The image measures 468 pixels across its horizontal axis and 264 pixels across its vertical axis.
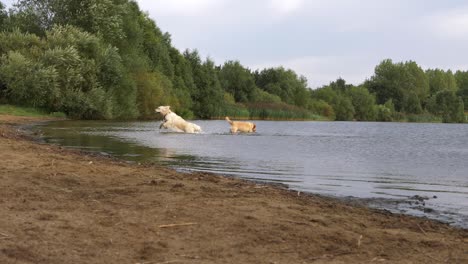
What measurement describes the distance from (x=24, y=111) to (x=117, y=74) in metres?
9.90

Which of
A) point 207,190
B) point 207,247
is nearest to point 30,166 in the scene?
point 207,190

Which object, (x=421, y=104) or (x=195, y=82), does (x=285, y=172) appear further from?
(x=421, y=104)

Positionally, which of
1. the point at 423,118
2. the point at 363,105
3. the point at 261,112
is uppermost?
the point at 363,105

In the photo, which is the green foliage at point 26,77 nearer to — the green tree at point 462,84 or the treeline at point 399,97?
the treeline at point 399,97

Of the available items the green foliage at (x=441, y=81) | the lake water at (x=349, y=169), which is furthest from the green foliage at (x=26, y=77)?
the green foliage at (x=441, y=81)

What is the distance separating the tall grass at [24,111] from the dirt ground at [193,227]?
117 feet

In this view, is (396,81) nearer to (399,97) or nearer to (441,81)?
(399,97)

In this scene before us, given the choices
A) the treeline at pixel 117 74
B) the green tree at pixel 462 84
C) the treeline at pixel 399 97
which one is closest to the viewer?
the treeline at pixel 117 74

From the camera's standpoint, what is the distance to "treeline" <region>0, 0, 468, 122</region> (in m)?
45.4

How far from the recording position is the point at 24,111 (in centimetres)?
4456

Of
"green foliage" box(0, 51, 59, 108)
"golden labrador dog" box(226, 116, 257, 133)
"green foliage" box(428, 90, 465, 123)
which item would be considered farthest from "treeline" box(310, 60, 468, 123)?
"golden labrador dog" box(226, 116, 257, 133)

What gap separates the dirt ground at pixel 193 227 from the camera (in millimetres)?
5188

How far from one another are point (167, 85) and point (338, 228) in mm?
60900

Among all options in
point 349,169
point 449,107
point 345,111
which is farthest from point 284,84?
point 349,169
